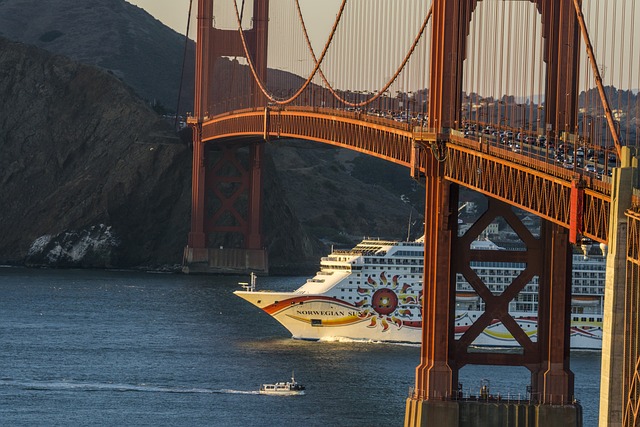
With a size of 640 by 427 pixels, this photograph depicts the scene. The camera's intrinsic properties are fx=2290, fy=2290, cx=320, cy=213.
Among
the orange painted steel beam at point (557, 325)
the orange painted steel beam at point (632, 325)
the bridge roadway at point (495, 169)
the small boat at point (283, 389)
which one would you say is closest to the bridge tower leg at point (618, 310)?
the orange painted steel beam at point (632, 325)

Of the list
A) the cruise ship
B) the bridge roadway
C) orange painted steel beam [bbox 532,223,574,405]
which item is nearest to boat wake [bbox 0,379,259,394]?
the bridge roadway

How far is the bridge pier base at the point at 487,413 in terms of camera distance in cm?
4681

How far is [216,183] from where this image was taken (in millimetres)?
116812

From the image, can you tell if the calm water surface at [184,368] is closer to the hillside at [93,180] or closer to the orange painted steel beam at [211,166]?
the orange painted steel beam at [211,166]

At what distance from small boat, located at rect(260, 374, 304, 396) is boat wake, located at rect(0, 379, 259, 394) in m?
0.38

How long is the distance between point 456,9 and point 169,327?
1368 inches

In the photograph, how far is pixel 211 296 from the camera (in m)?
96.4

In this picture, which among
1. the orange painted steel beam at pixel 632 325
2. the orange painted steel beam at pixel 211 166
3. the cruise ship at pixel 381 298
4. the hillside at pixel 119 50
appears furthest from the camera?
the hillside at pixel 119 50

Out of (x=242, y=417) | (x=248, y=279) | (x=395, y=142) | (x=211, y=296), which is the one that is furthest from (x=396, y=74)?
(x=248, y=279)

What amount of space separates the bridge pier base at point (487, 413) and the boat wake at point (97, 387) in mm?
13921

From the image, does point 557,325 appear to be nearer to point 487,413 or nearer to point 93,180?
point 487,413

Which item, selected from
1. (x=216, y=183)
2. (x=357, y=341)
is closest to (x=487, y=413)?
(x=357, y=341)

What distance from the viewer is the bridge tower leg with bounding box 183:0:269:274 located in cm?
11275

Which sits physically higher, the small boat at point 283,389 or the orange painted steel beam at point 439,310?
the orange painted steel beam at point 439,310
